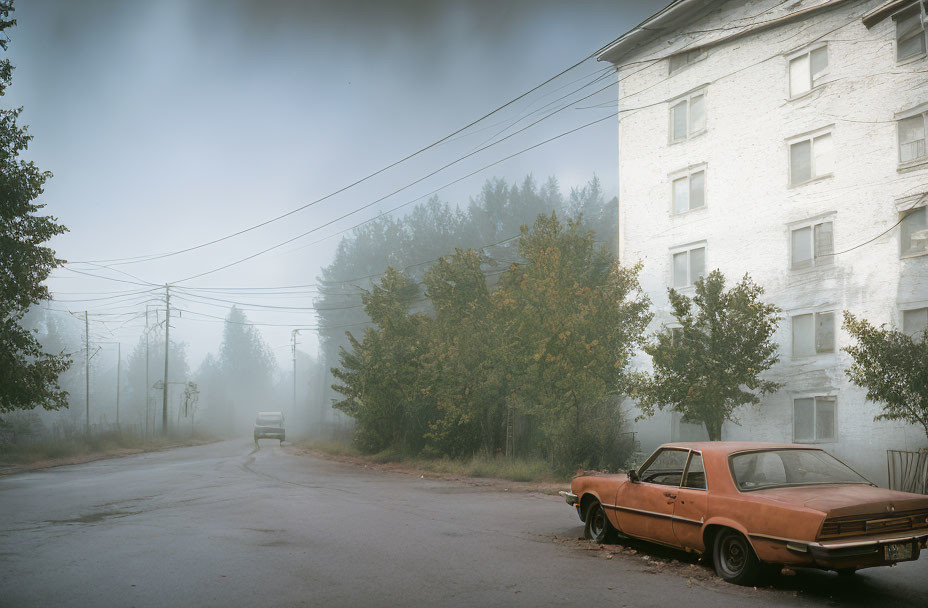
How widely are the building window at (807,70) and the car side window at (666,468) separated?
22.2 metres

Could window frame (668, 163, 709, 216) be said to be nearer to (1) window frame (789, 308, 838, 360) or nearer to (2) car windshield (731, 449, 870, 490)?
(1) window frame (789, 308, 838, 360)

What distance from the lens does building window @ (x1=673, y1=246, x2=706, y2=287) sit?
29.7m

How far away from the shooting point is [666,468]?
8.79 m

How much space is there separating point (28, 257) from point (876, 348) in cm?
2589

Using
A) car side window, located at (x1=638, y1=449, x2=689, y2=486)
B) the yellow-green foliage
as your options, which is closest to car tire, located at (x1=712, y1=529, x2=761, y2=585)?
car side window, located at (x1=638, y1=449, x2=689, y2=486)

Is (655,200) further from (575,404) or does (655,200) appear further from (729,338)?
(575,404)

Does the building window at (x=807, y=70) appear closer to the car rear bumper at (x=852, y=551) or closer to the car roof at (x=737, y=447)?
the car roof at (x=737, y=447)

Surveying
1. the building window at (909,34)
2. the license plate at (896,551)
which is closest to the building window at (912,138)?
the building window at (909,34)

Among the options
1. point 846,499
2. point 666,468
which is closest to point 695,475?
point 666,468

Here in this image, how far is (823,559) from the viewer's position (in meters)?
6.41

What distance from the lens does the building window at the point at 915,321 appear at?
2284 centimetres

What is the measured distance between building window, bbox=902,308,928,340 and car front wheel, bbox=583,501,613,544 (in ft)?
56.8

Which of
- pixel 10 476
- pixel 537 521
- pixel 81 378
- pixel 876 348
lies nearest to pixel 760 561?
pixel 537 521

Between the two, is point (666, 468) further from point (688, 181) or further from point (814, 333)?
point (688, 181)
